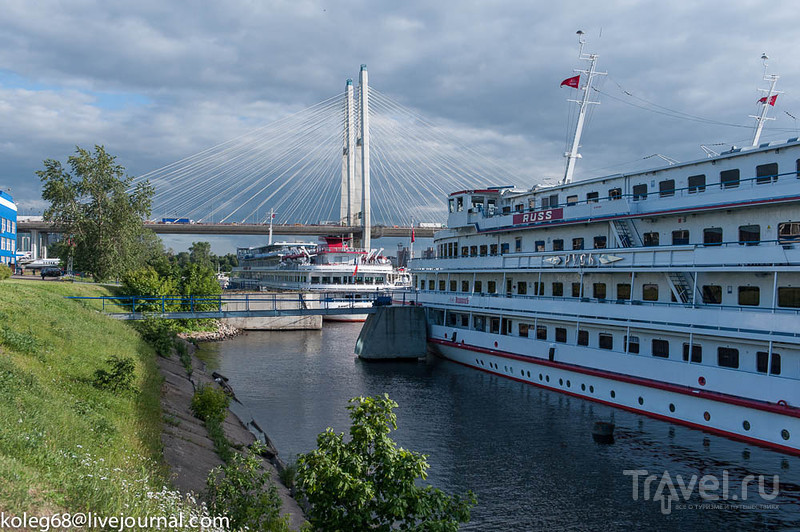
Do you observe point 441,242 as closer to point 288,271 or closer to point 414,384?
point 414,384

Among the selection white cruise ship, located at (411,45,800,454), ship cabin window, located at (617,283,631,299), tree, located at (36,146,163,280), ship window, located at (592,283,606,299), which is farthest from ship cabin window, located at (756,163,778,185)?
tree, located at (36,146,163,280)

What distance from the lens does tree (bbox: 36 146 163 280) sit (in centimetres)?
4353

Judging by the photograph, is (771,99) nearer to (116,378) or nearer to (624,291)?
(624,291)

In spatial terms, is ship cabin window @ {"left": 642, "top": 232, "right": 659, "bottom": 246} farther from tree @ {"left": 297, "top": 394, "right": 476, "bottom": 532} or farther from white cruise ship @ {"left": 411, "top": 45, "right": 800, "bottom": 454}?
tree @ {"left": 297, "top": 394, "right": 476, "bottom": 532}

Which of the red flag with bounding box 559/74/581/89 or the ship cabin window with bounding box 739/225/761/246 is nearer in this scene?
the ship cabin window with bounding box 739/225/761/246

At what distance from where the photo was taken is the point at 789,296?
20.6 metres

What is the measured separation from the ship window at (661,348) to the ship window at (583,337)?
3985 mm

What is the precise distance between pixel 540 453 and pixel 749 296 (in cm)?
1034

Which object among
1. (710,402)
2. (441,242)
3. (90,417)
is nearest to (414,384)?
(441,242)

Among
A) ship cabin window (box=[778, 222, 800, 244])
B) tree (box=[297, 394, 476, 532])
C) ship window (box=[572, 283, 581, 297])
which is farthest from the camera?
ship window (box=[572, 283, 581, 297])

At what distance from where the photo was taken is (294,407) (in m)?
27.0

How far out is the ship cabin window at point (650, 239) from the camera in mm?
26886

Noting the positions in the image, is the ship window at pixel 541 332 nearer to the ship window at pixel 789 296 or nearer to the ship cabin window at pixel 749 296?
the ship cabin window at pixel 749 296

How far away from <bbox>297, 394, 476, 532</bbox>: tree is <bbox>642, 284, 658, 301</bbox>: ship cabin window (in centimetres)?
1995
